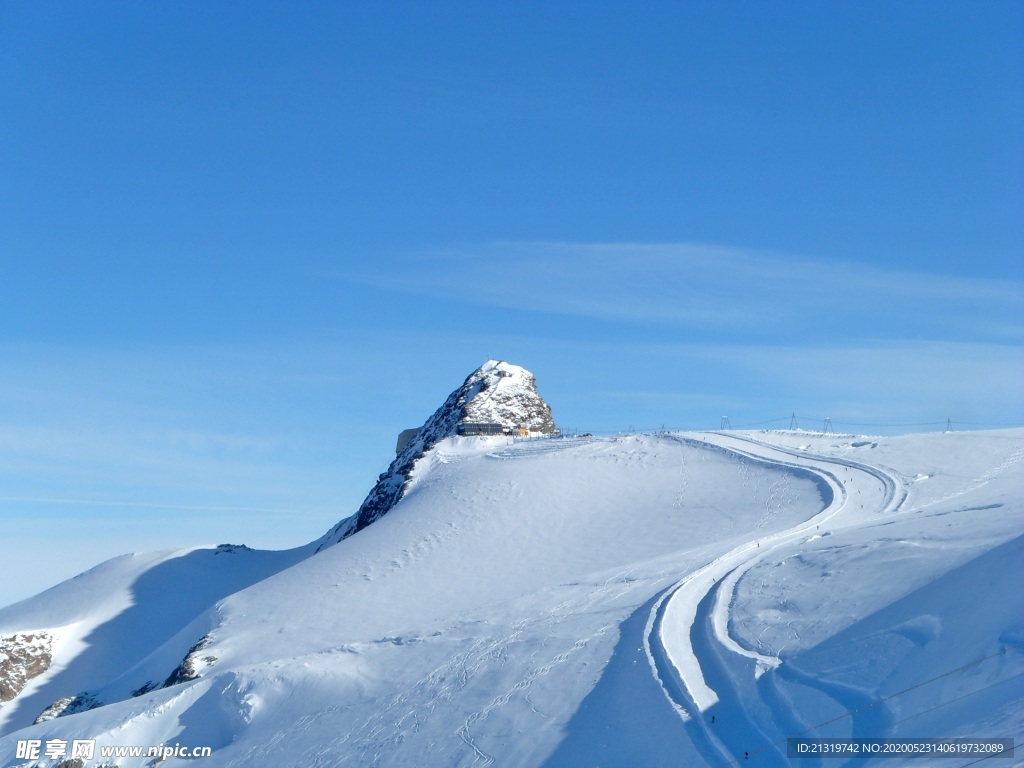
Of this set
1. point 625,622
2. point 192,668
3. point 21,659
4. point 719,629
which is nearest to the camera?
point 719,629

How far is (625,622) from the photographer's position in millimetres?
21969

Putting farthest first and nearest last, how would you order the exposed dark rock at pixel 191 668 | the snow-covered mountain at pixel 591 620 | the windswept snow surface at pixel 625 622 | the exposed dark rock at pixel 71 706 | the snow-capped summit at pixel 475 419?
the snow-capped summit at pixel 475 419 → the exposed dark rock at pixel 71 706 → the exposed dark rock at pixel 191 668 → the snow-covered mountain at pixel 591 620 → the windswept snow surface at pixel 625 622

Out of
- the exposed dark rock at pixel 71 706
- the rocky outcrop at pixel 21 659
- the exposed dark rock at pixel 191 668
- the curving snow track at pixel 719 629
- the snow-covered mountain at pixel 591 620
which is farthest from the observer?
the rocky outcrop at pixel 21 659

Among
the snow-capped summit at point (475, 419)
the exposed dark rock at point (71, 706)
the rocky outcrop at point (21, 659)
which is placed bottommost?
the exposed dark rock at point (71, 706)

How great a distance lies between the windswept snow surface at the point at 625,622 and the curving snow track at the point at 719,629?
8 cm

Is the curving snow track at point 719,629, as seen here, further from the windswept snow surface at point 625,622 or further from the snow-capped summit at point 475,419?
the snow-capped summit at point 475,419

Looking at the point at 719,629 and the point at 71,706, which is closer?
the point at 719,629

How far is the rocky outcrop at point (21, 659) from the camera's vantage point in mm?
39844

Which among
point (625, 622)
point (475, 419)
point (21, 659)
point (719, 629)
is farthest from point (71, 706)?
point (719, 629)

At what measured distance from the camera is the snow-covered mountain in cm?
1511

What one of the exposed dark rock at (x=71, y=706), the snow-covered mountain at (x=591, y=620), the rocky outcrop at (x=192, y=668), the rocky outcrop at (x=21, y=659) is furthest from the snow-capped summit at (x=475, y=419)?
the rocky outcrop at (x=192, y=668)

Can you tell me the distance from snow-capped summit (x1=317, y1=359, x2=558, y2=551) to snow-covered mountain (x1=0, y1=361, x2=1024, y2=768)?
82cm

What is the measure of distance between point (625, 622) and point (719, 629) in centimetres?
342

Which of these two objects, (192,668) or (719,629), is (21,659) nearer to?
(192,668)
